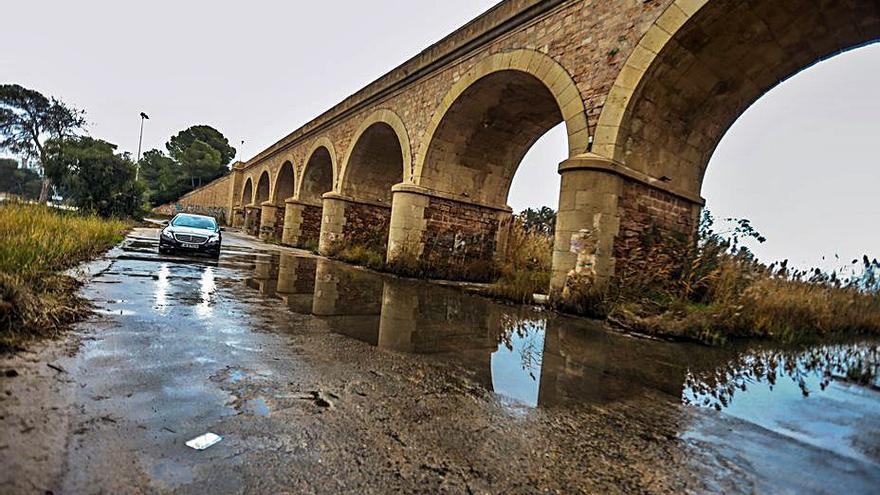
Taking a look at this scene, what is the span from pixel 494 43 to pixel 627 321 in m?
7.13

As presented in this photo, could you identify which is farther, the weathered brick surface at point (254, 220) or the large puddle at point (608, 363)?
the weathered brick surface at point (254, 220)

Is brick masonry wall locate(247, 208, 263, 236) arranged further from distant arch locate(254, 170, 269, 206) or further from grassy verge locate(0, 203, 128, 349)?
grassy verge locate(0, 203, 128, 349)

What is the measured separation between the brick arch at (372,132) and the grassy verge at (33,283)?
803 cm

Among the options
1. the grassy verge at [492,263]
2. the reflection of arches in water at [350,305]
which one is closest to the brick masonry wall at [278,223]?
the grassy verge at [492,263]

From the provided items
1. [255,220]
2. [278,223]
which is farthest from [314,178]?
[255,220]

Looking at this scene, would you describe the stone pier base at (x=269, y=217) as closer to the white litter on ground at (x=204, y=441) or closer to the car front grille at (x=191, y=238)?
the car front grille at (x=191, y=238)

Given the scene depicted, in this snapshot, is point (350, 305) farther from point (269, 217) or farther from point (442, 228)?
point (269, 217)

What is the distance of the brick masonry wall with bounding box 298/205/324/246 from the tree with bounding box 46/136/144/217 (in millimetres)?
7540

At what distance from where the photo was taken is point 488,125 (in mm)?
11414

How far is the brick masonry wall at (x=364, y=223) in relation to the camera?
1584 cm

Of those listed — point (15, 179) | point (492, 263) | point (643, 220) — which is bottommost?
point (492, 263)

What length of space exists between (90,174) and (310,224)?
8.66 m

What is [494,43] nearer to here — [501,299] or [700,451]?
[501,299]

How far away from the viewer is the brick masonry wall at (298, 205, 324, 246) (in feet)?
67.6
